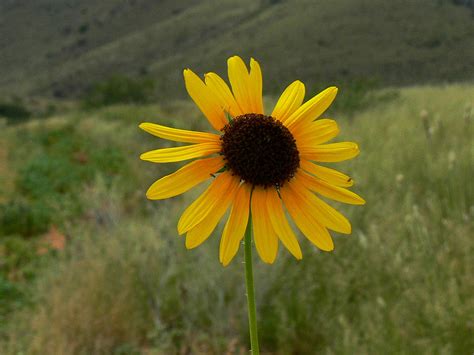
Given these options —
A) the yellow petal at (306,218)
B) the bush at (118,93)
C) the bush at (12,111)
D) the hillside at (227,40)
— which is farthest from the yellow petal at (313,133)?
the bush at (12,111)

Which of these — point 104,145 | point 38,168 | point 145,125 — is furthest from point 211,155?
point 104,145

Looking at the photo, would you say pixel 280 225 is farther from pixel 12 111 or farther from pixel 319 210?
pixel 12 111

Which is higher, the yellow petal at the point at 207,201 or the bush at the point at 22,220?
the bush at the point at 22,220

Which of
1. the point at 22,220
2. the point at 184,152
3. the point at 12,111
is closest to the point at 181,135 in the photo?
the point at 184,152

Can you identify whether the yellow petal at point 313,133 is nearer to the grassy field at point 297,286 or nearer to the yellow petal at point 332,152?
the yellow petal at point 332,152

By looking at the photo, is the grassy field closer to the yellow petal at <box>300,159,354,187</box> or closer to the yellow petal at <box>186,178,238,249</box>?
the yellow petal at <box>300,159,354,187</box>

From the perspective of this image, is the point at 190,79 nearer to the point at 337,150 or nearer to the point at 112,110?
the point at 337,150
